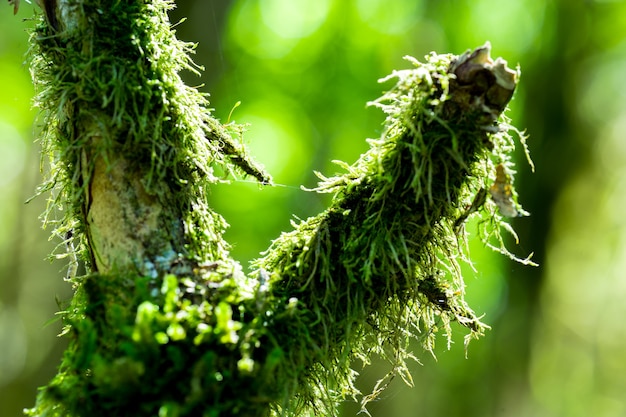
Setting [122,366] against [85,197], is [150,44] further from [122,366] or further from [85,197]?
[122,366]

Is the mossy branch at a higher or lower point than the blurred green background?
lower

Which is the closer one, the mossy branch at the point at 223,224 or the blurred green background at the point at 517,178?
the mossy branch at the point at 223,224

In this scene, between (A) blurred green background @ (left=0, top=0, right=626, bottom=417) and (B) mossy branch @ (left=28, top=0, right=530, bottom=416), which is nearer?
(B) mossy branch @ (left=28, top=0, right=530, bottom=416)

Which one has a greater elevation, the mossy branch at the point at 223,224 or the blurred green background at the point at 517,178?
the blurred green background at the point at 517,178

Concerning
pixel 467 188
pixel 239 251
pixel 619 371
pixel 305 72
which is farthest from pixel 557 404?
pixel 467 188

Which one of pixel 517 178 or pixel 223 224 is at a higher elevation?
pixel 517 178
